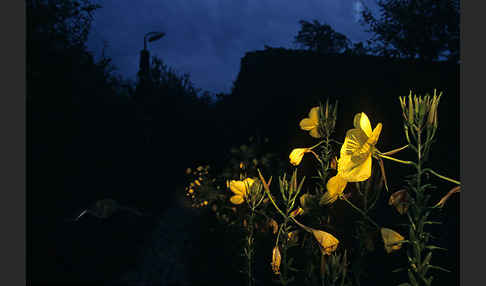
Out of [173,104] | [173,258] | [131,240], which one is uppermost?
[173,104]

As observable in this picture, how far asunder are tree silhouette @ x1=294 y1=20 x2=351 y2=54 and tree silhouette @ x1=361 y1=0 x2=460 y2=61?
7953mm

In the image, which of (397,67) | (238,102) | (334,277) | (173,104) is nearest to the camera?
(334,277)

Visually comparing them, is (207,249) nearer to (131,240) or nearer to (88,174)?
(131,240)

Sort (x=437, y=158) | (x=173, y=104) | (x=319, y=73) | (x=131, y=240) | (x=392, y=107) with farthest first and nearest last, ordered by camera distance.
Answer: (x=173, y=104) → (x=319, y=73) → (x=131, y=240) → (x=392, y=107) → (x=437, y=158)

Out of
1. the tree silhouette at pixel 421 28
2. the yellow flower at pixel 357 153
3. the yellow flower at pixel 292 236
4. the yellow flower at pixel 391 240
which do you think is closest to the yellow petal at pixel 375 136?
the yellow flower at pixel 357 153

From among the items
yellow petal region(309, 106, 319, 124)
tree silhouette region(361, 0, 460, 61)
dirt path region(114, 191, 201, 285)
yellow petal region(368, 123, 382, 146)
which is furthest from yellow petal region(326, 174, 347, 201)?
tree silhouette region(361, 0, 460, 61)

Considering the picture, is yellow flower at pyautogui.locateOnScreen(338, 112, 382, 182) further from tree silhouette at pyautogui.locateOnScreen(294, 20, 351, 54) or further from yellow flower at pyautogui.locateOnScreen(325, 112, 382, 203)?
tree silhouette at pyautogui.locateOnScreen(294, 20, 351, 54)

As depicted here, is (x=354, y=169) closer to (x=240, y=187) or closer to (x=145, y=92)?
(x=240, y=187)

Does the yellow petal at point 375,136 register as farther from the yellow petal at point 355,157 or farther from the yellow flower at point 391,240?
the yellow flower at point 391,240

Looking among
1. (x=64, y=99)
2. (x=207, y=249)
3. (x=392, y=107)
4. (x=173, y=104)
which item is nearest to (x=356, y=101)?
(x=392, y=107)

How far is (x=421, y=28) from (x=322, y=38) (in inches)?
390

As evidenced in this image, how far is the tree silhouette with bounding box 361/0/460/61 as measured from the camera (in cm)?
1273

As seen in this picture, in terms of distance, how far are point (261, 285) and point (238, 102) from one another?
9.44m

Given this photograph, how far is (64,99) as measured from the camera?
3859mm
